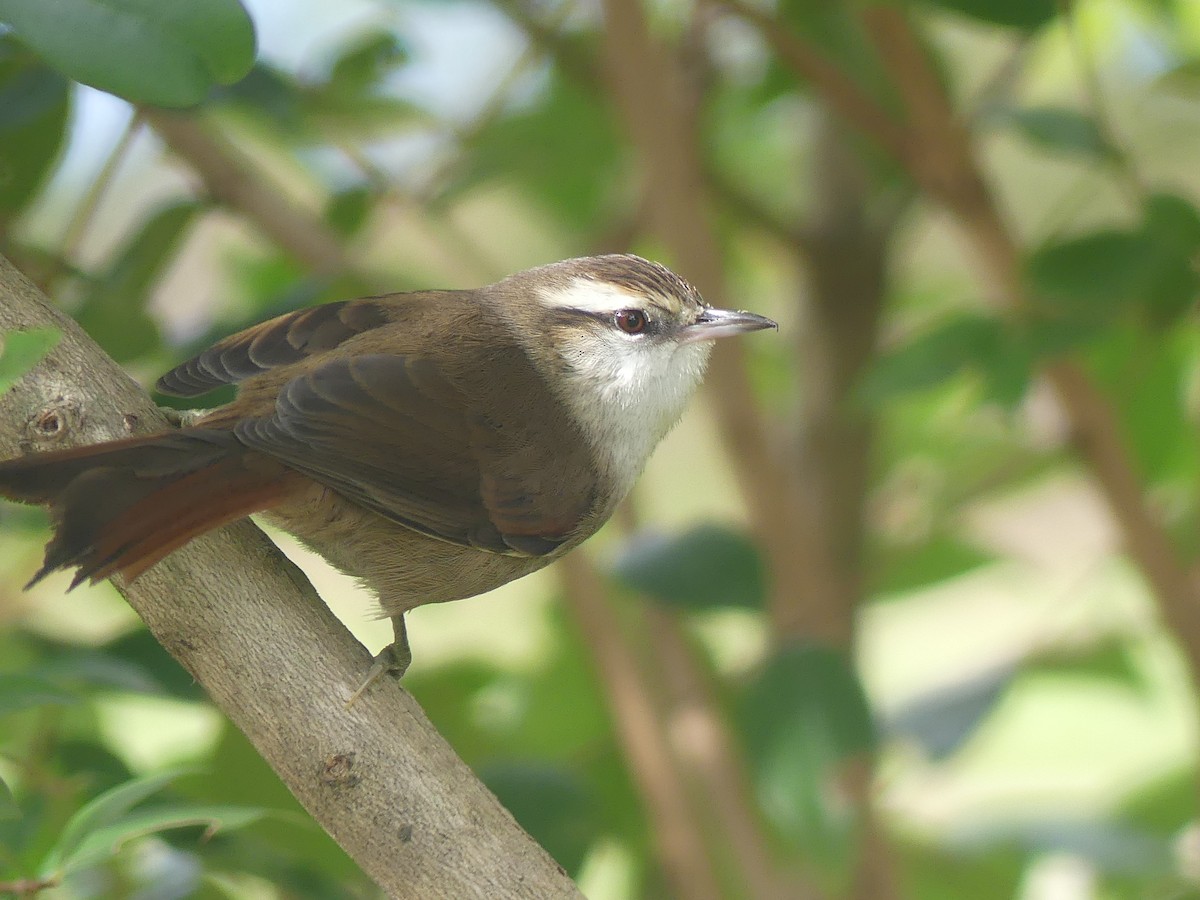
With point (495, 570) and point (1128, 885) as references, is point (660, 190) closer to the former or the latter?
point (495, 570)

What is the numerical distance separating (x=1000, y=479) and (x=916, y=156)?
0.83m

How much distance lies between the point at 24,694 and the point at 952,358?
170 centimetres

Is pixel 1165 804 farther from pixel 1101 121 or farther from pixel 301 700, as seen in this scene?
pixel 301 700

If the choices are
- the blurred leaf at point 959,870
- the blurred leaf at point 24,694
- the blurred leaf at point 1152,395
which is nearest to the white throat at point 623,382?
the blurred leaf at point 1152,395

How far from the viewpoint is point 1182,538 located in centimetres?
329

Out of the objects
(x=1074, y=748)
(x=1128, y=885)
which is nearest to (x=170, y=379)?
(x=1128, y=885)

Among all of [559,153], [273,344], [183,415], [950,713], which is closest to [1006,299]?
[950,713]

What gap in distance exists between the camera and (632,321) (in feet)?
8.79

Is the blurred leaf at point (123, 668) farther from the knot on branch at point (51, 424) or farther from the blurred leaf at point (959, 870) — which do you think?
the blurred leaf at point (959, 870)

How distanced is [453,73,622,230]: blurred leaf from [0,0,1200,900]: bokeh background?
1 centimetres

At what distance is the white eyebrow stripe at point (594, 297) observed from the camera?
2662mm

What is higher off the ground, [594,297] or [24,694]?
[594,297]

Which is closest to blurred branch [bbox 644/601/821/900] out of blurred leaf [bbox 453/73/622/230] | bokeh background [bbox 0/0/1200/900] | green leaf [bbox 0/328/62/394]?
bokeh background [bbox 0/0/1200/900]

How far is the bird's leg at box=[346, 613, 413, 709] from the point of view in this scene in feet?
5.46
